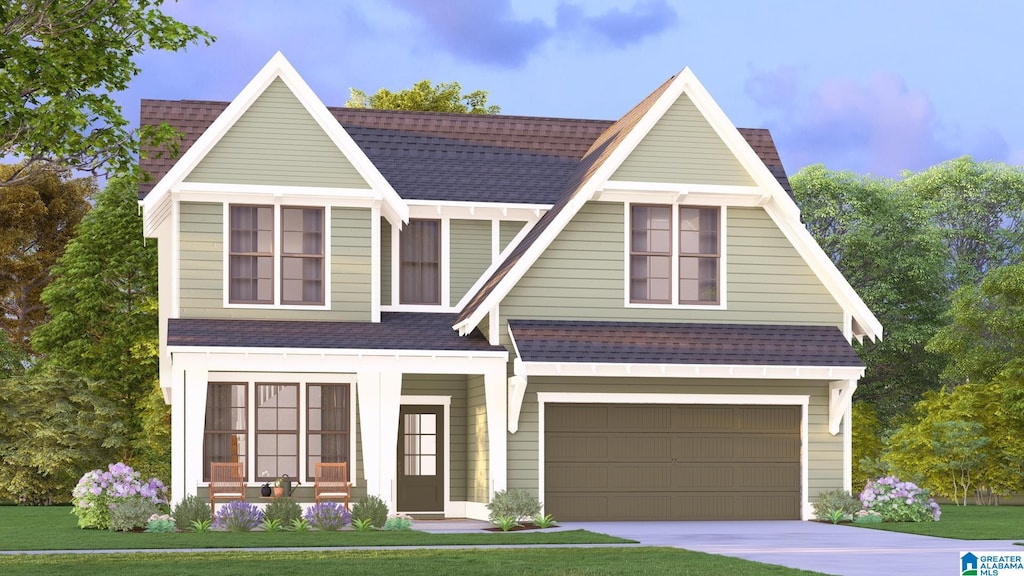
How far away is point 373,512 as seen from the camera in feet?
78.9

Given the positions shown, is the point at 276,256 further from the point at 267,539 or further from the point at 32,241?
the point at 32,241

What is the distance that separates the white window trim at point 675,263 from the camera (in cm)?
2689

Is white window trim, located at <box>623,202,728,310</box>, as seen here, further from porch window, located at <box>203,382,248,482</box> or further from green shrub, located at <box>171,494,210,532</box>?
green shrub, located at <box>171,494,210,532</box>

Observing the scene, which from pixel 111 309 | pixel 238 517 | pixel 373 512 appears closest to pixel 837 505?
pixel 373 512

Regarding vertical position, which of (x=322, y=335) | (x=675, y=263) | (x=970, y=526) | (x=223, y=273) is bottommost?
(x=970, y=526)

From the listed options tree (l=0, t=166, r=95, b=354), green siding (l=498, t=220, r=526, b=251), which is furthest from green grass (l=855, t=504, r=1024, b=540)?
tree (l=0, t=166, r=95, b=354)

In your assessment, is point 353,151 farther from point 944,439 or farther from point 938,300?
point 938,300

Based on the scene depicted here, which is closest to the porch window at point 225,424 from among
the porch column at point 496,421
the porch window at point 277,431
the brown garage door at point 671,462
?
the porch window at point 277,431

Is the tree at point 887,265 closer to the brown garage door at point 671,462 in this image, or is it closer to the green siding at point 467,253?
the brown garage door at point 671,462

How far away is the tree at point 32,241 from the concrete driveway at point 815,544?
32171 millimetres

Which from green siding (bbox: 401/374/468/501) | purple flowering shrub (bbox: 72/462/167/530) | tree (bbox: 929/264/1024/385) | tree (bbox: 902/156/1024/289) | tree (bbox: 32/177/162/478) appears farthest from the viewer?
tree (bbox: 902/156/1024/289)

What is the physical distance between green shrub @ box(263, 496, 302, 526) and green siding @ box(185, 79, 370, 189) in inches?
236

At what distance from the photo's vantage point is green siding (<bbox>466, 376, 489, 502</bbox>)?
2667 centimetres

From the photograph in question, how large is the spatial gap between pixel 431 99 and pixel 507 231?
1934cm
